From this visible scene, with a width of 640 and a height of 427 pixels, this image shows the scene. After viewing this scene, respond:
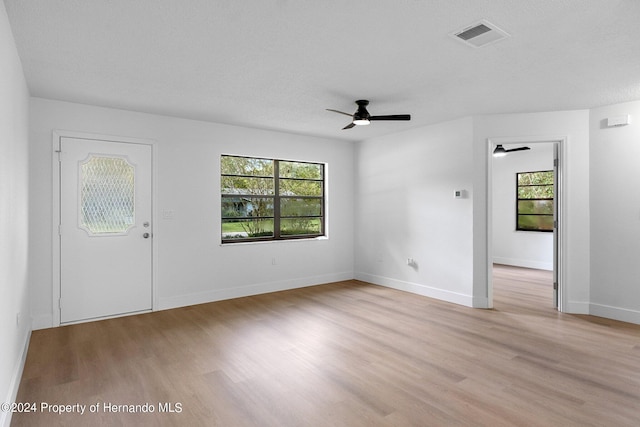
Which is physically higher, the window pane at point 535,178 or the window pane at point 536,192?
the window pane at point 535,178

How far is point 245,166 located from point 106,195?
6.45ft

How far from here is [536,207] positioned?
8.02m

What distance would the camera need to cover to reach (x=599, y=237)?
176 inches

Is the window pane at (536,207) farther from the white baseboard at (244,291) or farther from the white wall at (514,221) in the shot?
the white baseboard at (244,291)

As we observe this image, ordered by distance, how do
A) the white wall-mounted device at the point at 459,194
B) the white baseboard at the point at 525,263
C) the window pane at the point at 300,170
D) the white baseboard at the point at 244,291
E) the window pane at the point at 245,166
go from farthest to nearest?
the white baseboard at the point at 525,263, the window pane at the point at 300,170, the window pane at the point at 245,166, the white wall-mounted device at the point at 459,194, the white baseboard at the point at 244,291

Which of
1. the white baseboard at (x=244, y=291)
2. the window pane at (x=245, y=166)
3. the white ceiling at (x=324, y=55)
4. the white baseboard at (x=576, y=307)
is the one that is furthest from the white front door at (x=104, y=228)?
the white baseboard at (x=576, y=307)

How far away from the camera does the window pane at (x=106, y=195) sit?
4.29 meters

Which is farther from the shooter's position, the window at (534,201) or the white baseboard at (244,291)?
the window at (534,201)

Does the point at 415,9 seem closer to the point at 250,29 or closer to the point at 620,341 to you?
the point at 250,29

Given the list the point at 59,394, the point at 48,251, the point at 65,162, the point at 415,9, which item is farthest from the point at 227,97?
the point at 59,394

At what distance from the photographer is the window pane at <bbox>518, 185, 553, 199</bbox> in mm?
7816

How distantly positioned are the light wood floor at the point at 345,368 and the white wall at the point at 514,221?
3628 millimetres

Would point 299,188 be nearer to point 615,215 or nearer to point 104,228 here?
point 104,228

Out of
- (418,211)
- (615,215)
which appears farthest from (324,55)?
(615,215)
